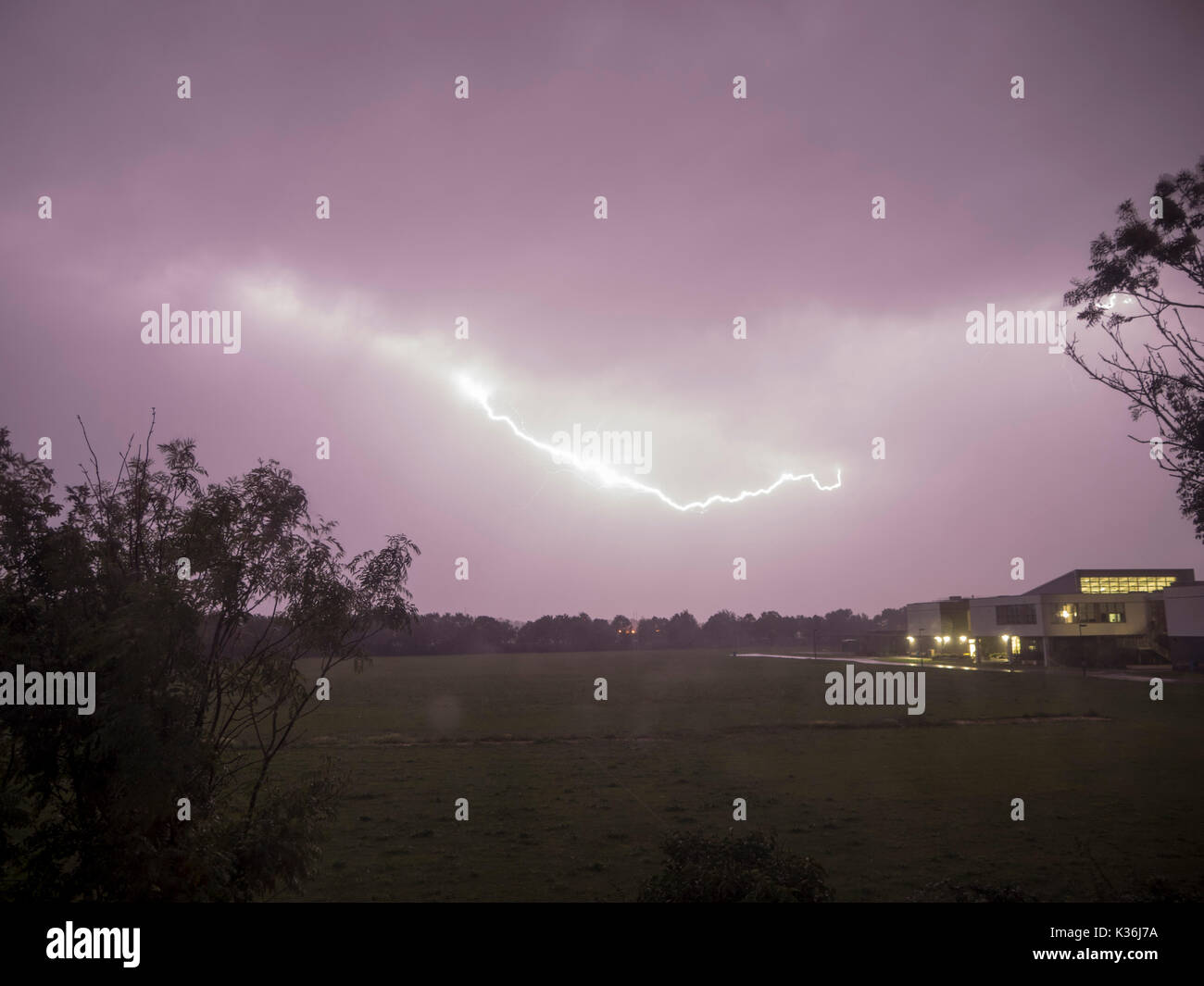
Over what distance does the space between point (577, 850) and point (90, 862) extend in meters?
12.6

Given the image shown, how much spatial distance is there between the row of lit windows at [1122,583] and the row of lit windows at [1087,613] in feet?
14.0

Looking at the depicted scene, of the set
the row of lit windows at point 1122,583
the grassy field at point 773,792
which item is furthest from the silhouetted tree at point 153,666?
the row of lit windows at point 1122,583

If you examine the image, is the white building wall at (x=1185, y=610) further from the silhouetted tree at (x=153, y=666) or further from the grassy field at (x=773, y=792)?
the silhouetted tree at (x=153, y=666)

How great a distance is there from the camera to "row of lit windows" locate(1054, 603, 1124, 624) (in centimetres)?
8981

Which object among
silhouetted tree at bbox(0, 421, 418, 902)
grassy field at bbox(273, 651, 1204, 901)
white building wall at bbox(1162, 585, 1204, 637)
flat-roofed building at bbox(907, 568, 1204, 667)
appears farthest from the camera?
flat-roofed building at bbox(907, 568, 1204, 667)

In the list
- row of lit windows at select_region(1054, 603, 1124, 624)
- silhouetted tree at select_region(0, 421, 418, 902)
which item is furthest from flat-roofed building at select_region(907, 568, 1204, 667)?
silhouetted tree at select_region(0, 421, 418, 902)

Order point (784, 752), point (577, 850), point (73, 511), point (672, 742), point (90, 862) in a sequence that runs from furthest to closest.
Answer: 1. point (672, 742)
2. point (784, 752)
3. point (577, 850)
4. point (73, 511)
5. point (90, 862)

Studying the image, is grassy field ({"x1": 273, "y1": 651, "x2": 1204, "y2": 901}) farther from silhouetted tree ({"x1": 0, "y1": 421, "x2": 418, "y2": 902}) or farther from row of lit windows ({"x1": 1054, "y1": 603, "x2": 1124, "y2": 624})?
row of lit windows ({"x1": 1054, "y1": 603, "x2": 1124, "y2": 624})

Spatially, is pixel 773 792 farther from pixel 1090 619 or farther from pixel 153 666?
pixel 1090 619

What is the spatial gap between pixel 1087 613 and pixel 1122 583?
35.1 ft

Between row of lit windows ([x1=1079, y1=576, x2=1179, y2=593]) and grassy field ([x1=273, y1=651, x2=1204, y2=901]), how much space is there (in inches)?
1765

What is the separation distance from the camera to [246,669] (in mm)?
9984
